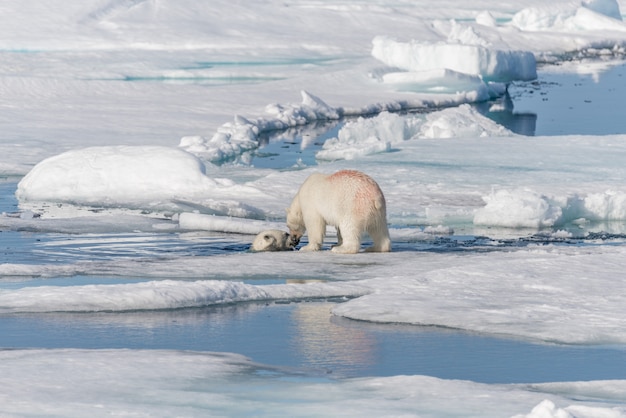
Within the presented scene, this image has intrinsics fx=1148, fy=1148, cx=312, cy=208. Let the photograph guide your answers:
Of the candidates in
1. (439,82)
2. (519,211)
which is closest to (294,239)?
(519,211)

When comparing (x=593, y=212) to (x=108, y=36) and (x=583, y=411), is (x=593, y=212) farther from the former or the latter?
(x=108, y=36)

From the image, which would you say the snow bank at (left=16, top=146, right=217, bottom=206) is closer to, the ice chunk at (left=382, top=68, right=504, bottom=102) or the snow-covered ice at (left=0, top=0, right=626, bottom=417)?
the snow-covered ice at (left=0, top=0, right=626, bottom=417)

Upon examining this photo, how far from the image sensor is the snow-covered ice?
4.57 meters

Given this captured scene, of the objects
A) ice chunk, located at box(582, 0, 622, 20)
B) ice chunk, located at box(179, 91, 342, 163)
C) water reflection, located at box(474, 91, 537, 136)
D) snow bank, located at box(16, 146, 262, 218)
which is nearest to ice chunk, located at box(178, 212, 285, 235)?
snow bank, located at box(16, 146, 262, 218)

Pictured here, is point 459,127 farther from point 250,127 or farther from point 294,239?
point 294,239

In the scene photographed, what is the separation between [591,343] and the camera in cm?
543

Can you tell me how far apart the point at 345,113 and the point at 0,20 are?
1293cm

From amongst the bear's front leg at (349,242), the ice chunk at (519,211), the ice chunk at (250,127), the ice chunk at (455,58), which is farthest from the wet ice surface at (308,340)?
the ice chunk at (455,58)

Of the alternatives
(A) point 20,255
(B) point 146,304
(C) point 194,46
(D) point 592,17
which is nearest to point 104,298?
(B) point 146,304

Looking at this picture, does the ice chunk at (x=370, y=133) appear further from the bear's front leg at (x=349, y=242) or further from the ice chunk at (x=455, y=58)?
the ice chunk at (x=455, y=58)

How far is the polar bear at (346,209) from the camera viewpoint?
Result: 25.9ft

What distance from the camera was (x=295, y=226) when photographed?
338 inches

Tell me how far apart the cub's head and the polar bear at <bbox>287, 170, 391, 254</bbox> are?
265mm

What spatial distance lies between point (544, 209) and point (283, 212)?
2257 mm
